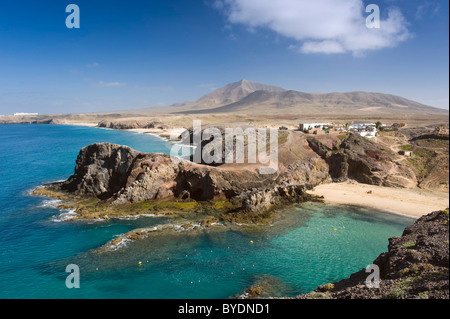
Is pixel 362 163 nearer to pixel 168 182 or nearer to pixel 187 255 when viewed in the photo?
pixel 168 182

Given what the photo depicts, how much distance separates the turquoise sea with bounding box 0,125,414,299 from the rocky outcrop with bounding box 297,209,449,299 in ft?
17.3

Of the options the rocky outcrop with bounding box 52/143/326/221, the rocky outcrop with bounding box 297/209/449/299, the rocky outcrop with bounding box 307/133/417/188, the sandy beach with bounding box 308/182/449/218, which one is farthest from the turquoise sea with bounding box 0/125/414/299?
the rocky outcrop with bounding box 307/133/417/188

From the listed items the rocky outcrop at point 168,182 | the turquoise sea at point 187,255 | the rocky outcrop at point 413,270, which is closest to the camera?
the rocky outcrop at point 413,270

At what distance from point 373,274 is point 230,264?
10.6m

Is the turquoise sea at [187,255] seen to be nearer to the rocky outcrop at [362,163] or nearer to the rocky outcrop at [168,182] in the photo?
the rocky outcrop at [168,182]

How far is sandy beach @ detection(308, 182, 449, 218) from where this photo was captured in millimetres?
32938

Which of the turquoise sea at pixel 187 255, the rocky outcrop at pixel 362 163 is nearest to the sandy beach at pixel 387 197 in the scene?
the rocky outcrop at pixel 362 163

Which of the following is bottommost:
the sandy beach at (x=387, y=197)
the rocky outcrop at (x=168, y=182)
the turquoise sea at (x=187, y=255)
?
the turquoise sea at (x=187, y=255)

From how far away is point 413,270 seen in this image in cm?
1255

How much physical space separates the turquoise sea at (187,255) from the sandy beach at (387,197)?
3066 mm

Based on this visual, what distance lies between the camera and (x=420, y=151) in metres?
45.7

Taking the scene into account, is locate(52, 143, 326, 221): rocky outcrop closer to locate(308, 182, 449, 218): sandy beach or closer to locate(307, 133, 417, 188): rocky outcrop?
locate(308, 182, 449, 218): sandy beach

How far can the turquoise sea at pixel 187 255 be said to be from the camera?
18281mm
